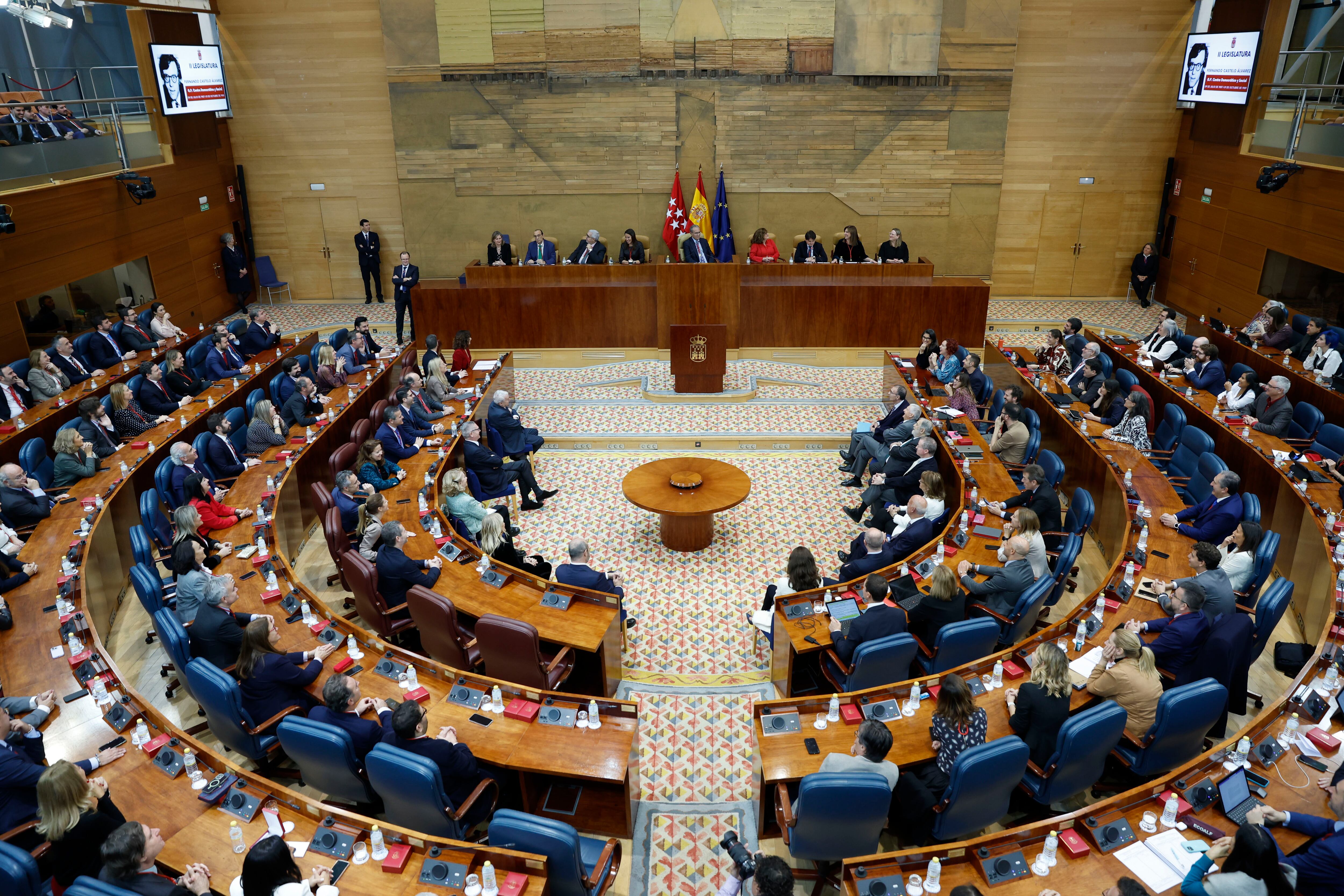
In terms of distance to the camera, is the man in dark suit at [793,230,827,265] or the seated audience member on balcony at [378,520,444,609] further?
the man in dark suit at [793,230,827,265]

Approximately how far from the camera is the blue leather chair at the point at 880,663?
6.09 metres

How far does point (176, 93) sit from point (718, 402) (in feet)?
38.5

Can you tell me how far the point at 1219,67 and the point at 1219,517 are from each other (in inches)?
481

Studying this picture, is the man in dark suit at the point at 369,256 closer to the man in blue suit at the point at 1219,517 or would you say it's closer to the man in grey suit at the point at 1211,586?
the man in blue suit at the point at 1219,517

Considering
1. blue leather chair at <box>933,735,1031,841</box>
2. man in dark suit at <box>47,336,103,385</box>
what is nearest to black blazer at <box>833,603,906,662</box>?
blue leather chair at <box>933,735,1031,841</box>

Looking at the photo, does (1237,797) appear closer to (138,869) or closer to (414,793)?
(414,793)

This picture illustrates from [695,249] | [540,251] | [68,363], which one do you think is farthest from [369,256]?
[68,363]

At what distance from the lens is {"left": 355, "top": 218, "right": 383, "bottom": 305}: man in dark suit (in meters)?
17.8

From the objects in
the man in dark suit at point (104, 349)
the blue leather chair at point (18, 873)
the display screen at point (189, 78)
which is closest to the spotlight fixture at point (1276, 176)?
the blue leather chair at point (18, 873)

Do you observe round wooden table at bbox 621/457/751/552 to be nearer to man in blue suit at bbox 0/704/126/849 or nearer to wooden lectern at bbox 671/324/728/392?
wooden lectern at bbox 671/324/728/392

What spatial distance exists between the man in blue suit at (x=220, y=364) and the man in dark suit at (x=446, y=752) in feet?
26.8

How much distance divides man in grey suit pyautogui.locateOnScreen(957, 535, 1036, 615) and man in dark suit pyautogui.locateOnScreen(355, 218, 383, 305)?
1482 cm

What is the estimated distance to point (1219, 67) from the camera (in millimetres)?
15781

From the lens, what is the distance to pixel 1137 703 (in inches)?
219
